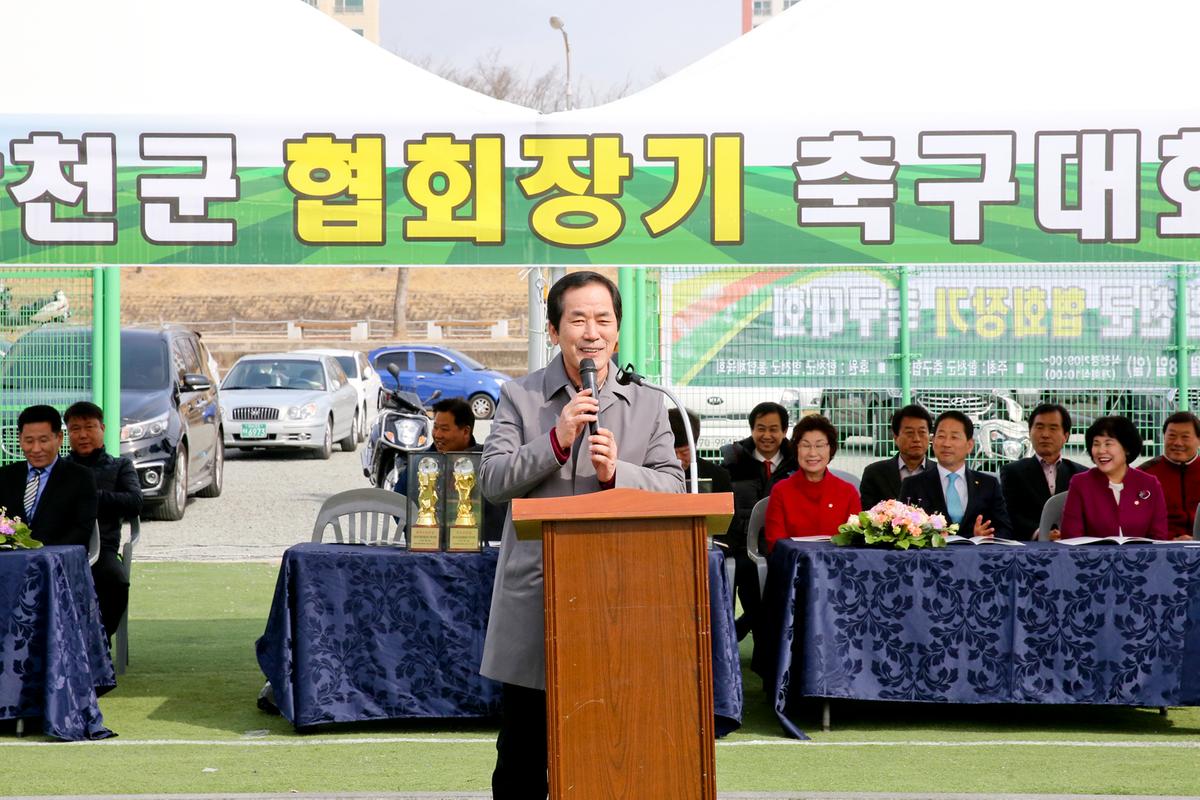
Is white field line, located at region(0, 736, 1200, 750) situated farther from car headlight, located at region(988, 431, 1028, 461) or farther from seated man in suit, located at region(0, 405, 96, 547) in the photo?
car headlight, located at region(988, 431, 1028, 461)

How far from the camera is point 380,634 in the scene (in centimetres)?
629

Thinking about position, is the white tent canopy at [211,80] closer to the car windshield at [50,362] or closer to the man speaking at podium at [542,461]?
the man speaking at podium at [542,461]

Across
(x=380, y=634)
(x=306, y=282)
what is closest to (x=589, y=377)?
(x=380, y=634)

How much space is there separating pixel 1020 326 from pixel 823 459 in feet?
16.1

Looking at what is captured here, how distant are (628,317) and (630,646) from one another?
311 inches

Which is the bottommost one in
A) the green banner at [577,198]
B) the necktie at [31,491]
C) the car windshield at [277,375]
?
the necktie at [31,491]

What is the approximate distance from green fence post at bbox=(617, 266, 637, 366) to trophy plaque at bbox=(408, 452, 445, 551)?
14.1 feet

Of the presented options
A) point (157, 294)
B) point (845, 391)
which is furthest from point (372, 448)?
point (157, 294)

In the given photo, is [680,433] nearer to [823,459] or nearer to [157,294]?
[823,459]

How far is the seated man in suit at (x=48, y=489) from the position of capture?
7.05 m

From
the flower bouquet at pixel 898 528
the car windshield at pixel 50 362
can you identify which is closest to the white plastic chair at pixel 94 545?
the flower bouquet at pixel 898 528

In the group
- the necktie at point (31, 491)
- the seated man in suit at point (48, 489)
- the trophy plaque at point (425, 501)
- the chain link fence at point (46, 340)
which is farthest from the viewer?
the chain link fence at point (46, 340)

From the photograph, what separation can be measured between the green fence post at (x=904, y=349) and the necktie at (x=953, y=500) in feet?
13.2

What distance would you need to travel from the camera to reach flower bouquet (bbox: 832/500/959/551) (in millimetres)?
6391
